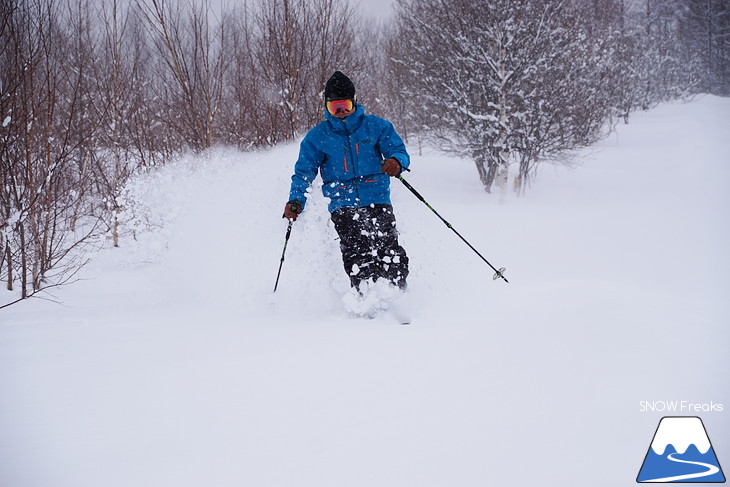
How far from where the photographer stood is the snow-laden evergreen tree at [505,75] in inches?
371

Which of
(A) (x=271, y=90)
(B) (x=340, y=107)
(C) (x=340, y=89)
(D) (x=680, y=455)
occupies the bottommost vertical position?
(D) (x=680, y=455)

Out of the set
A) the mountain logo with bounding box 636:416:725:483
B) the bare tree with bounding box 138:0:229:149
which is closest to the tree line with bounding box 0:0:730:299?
the bare tree with bounding box 138:0:229:149

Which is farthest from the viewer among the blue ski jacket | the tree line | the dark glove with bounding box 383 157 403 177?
the tree line

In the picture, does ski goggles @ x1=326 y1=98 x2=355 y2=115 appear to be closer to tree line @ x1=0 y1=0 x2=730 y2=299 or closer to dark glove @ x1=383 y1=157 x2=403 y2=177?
dark glove @ x1=383 y1=157 x2=403 y2=177

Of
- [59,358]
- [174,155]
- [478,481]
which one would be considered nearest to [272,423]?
[478,481]

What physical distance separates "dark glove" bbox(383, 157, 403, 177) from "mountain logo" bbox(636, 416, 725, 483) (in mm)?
2274

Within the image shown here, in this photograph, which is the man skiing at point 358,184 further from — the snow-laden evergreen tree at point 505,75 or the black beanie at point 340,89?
the snow-laden evergreen tree at point 505,75

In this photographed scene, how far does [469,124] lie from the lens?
1041 centimetres

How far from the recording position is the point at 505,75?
31.8 ft

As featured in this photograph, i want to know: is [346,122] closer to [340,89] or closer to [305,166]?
[340,89]

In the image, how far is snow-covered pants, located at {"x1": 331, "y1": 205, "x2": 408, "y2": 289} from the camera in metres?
3.57

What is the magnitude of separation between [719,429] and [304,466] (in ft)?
5.35

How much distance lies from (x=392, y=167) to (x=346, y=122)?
53cm

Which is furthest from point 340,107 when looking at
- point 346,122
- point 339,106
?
point 346,122
